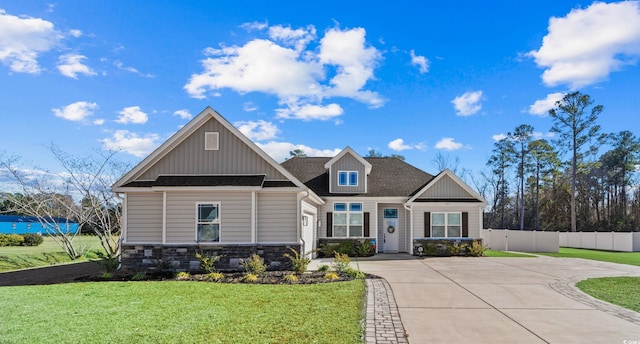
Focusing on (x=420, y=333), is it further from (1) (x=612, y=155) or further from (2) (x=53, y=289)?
(1) (x=612, y=155)

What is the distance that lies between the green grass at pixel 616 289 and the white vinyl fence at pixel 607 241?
19.7m

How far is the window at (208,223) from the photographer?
1527cm

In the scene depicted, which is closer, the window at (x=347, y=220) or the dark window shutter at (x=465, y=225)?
the dark window shutter at (x=465, y=225)

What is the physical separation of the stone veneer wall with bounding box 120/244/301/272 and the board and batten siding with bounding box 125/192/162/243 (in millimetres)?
572

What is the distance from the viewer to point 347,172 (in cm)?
2323

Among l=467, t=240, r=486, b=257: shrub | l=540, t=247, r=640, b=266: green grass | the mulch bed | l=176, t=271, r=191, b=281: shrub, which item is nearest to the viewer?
the mulch bed

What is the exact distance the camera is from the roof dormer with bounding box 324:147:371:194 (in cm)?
2311

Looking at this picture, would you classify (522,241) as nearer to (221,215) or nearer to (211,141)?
(221,215)

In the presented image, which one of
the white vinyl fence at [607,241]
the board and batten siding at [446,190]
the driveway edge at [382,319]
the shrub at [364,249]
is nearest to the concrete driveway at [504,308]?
the driveway edge at [382,319]

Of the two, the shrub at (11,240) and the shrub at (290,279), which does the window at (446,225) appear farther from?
the shrub at (11,240)

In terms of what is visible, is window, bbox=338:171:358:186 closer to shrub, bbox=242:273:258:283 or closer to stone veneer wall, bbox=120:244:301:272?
stone veneer wall, bbox=120:244:301:272

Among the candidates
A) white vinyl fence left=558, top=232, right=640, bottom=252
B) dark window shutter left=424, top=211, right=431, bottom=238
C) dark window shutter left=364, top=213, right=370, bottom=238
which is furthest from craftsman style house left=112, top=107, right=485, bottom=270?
white vinyl fence left=558, top=232, right=640, bottom=252

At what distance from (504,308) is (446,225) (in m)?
13.4

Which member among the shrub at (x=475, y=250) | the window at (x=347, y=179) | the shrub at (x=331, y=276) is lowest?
the shrub at (x=475, y=250)
